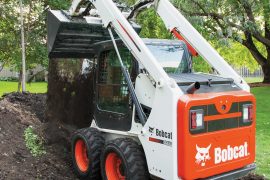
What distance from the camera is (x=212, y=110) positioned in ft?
15.2

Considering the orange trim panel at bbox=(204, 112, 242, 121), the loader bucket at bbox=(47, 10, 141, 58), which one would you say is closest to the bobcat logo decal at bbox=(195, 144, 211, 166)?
the orange trim panel at bbox=(204, 112, 242, 121)

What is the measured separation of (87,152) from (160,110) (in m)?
1.55

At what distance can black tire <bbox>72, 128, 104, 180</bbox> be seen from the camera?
218 inches

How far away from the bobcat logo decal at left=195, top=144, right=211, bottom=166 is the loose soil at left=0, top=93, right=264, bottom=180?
166 centimetres

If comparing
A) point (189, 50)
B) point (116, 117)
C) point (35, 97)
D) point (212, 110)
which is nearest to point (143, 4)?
point (189, 50)

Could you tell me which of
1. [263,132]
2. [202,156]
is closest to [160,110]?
[202,156]

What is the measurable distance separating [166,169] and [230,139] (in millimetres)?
857

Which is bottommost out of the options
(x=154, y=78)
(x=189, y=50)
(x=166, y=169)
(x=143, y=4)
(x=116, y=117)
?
(x=166, y=169)

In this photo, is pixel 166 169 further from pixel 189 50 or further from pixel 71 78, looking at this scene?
pixel 71 78

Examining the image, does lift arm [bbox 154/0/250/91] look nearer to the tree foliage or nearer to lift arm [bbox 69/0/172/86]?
lift arm [bbox 69/0/172/86]

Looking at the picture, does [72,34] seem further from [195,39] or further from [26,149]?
[195,39]

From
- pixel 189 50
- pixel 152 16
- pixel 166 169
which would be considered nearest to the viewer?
pixel 166 169

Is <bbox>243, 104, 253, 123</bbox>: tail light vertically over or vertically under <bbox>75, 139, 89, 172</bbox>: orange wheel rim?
over

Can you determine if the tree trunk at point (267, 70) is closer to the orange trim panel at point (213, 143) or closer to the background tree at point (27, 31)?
the background tree at point (27, 31)
